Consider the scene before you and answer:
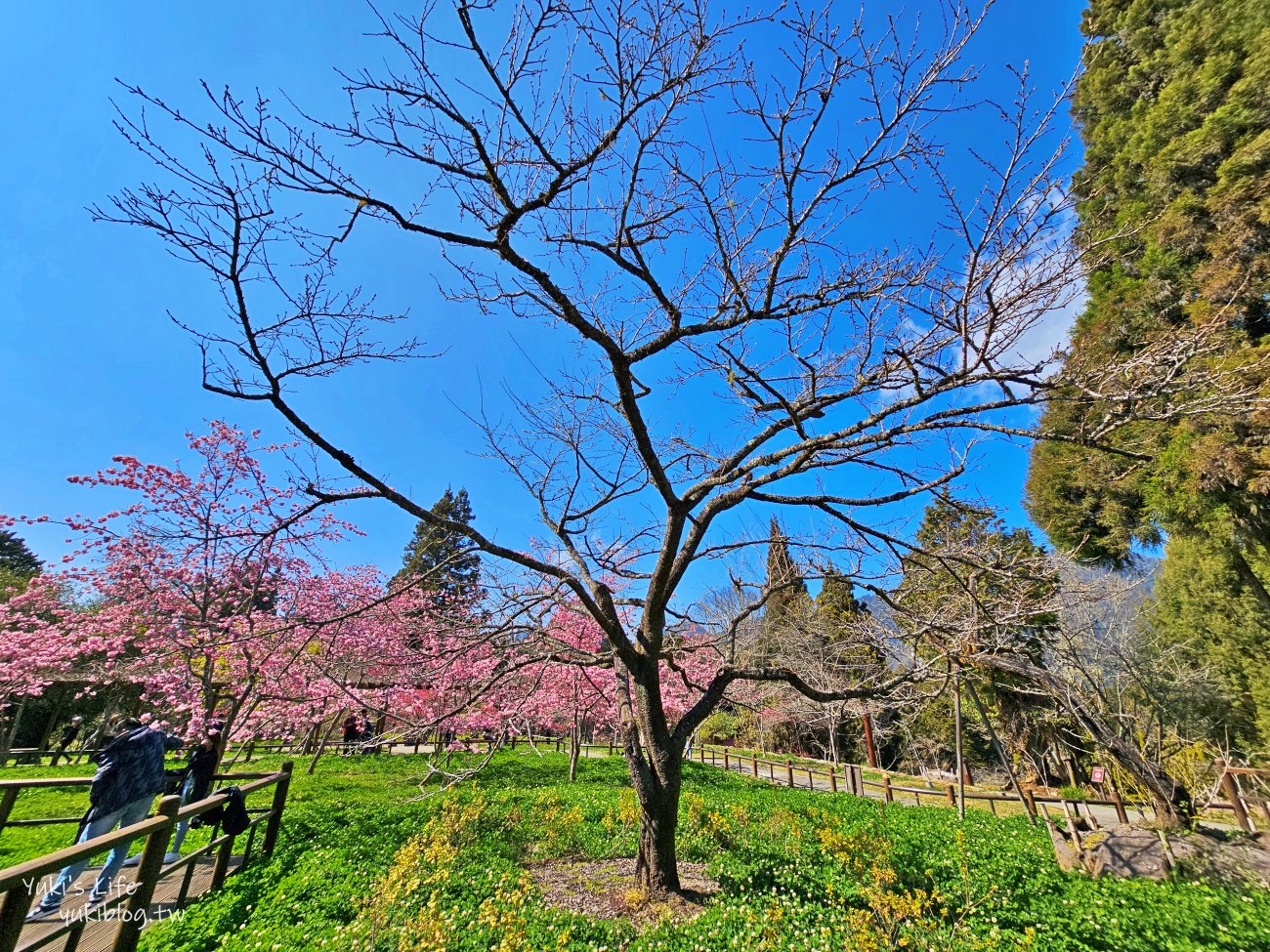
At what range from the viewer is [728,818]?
821 cm

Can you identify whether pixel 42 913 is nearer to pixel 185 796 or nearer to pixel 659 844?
pixel 185 796

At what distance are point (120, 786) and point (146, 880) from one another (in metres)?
1.69

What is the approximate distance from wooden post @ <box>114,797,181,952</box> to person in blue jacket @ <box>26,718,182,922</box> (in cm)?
133

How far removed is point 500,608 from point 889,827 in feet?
27.0

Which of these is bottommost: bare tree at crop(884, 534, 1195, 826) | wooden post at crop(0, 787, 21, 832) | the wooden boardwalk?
the wooden boardwalk

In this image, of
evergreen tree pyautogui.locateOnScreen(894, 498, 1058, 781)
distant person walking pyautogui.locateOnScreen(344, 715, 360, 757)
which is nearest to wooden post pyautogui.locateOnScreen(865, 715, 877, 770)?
evergreen tree pyautogui.locateOnScreen(894, 498, 1058, 781)

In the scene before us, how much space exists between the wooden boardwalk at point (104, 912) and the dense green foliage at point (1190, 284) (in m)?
13.3

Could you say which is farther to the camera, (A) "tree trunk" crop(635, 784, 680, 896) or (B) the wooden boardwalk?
(A) "tree trunk" crop(635, 784, 680, 896)

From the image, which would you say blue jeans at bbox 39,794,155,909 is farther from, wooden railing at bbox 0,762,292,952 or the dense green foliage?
the dense green foliage

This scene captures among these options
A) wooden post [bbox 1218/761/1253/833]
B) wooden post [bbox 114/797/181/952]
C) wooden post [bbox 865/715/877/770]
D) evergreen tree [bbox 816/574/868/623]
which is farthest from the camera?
evergreen tree [bbox 816/574/868/623]

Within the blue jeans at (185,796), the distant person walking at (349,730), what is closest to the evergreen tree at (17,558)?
the distant person walking at (349,730)

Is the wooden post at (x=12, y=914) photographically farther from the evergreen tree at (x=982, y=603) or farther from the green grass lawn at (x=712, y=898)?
the evergreen tree at (x=982, y=603)

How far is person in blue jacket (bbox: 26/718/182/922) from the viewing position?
13.4 ft

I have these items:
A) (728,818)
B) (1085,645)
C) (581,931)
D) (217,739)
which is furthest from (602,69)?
(1085,645)
